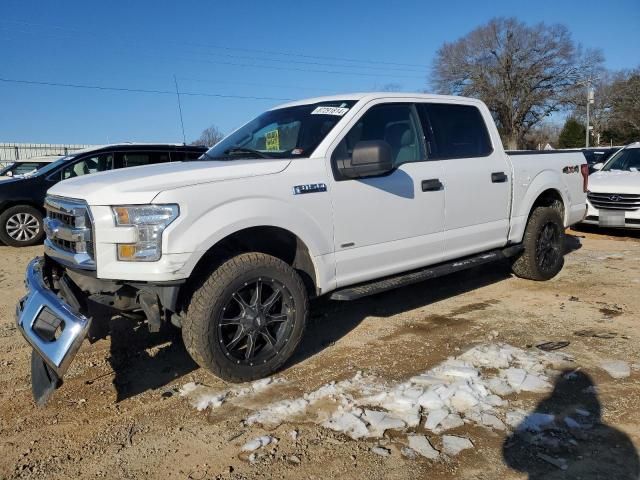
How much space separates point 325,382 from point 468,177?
240cm

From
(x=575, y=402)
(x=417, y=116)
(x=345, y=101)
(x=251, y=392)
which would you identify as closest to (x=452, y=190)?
(x=417, y=116)

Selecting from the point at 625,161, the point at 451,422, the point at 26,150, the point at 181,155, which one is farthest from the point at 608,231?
the point at 26,150

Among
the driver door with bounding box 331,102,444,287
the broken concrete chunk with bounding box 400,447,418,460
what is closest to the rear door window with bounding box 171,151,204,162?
the driver door with bounding box 331,102,444,287

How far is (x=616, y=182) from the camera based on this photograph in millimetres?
9398

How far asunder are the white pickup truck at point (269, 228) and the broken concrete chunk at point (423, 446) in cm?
118

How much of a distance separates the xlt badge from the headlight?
90 centimetres

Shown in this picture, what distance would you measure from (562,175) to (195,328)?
4749 millimetres

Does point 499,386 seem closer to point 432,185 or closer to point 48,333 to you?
point 432,185

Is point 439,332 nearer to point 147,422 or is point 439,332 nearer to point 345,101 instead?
point 345,101

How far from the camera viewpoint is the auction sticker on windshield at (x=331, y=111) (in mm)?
4347

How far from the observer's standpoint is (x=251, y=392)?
360 cm

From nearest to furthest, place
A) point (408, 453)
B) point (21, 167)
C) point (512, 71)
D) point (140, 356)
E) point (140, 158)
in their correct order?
point (408, 453)
point (140, 356)
point (140, 158)
point (21, 167)
point (512, 71)

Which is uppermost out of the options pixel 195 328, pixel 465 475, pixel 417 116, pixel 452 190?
pixel 417 116

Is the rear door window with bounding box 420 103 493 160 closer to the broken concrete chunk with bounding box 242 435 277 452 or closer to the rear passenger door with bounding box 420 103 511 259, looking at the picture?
the rear passenger door with bounding box 420 103 511 259
